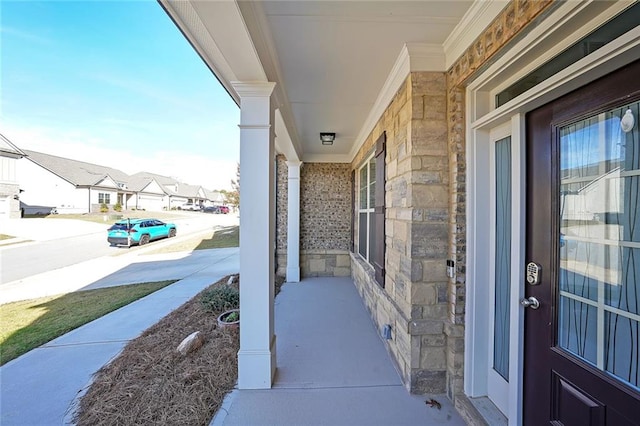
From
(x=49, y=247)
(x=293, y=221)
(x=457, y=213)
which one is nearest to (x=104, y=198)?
(x=49, y=247)

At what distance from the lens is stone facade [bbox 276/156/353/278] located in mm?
5922

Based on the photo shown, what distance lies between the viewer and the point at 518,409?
146 cm

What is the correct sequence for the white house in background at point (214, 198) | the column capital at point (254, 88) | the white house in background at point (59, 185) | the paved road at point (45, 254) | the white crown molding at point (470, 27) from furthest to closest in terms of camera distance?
the white house in background at point (214, 198), the white house in background at point (59, 185), the paved road at point (45, 254), the column capital at point (254, 88), the white crown molding at point (470, 27)

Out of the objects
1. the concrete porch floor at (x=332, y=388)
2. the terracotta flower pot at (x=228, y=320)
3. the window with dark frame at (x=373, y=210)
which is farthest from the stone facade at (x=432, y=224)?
the terracotta flower pot at (x=228, y=320)

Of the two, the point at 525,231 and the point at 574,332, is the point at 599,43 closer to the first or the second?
the point at 525,231

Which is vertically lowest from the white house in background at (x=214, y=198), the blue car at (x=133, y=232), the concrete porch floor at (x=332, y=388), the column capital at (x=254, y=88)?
the concrete porch floor at (x=332, y=388)

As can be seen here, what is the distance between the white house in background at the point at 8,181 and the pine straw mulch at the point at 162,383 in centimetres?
2221

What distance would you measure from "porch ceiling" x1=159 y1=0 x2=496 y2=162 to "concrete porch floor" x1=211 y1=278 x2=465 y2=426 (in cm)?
257

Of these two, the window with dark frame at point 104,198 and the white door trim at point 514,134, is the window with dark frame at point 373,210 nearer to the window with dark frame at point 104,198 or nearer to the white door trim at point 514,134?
the white door trim at point 514,134

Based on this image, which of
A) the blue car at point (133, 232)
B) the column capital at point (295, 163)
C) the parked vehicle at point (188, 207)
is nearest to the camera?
the column capital at point (295, 163)

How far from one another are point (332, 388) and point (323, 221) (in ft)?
13.4

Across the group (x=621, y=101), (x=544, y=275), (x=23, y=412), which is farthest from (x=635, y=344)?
(x=23, y=412)

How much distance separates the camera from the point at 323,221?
19.7 ft

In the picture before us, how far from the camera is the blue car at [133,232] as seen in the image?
11031 millimetres
